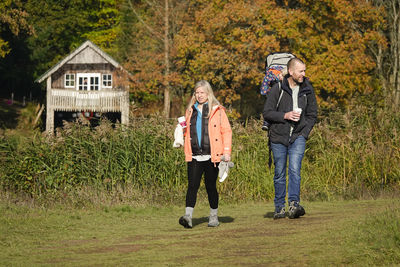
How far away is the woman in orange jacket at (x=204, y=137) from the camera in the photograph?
7.96 m

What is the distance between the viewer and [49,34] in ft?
176

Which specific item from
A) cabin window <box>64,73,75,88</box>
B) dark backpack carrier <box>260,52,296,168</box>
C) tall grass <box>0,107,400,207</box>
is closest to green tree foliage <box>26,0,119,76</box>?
cabin window <box>64,73,75,88</box>

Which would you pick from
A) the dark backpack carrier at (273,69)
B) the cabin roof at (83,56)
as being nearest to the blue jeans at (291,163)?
the dark backpack carrier at (273,69)

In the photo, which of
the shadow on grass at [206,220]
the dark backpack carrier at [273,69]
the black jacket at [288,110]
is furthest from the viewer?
the dark backpack carrier at [273,69]

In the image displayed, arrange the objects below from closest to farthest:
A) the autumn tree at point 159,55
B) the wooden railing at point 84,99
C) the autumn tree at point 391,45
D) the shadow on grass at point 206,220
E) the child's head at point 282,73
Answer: the child's head at point 282,73, the shadow on grass at point 206,220, the autumn tree at point 391,45, the autumn tree at point 159,55, the wooden railing at point 84,99

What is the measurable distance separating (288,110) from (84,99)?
39.8 metres

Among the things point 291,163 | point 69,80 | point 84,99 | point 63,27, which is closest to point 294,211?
point 291,163

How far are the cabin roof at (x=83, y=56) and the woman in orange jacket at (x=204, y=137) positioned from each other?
36.6 metres

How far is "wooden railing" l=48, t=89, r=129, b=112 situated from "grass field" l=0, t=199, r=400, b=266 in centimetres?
3690

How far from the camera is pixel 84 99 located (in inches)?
1841

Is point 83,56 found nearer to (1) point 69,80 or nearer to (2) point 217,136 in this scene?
(1) point 69,80

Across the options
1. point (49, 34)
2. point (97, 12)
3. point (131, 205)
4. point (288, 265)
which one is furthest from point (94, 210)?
point (97, 12)

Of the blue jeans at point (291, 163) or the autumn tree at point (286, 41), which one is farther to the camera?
the autumn tree at point (286, 41)

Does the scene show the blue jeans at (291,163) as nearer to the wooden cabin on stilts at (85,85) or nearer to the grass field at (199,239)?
the grass field at (199,239)
